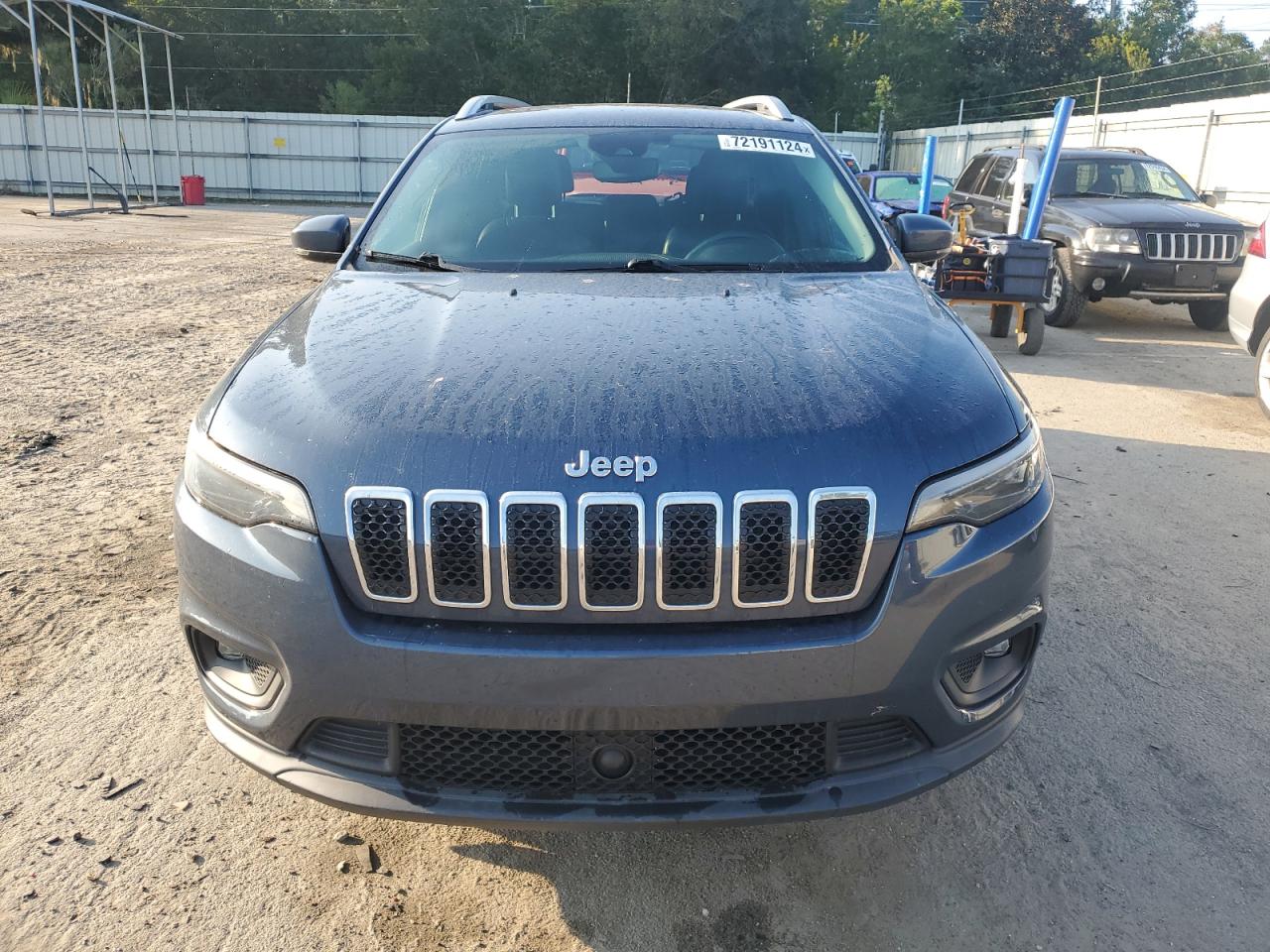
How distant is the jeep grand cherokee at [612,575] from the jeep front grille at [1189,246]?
792 cm

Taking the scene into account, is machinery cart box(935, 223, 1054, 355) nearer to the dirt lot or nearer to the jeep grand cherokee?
the dirt lot

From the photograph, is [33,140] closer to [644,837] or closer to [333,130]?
[333,130]

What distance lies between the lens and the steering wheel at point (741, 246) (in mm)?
3207

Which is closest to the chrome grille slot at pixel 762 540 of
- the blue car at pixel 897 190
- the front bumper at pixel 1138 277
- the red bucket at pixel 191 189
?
the front bumper at pixel 1138 277

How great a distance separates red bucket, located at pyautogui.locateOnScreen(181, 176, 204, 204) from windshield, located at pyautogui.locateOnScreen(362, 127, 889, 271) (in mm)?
30062

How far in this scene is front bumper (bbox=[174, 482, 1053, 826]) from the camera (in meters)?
1.86

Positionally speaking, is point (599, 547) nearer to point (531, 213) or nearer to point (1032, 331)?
point (531, 213)

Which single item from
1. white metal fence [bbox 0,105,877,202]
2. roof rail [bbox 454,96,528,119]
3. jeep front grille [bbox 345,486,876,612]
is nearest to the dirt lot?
jeep front grille [bbox 345,486,876,612]

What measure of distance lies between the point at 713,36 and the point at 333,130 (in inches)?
741

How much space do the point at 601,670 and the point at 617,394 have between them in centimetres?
58

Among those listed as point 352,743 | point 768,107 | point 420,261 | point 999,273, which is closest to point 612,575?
point 352,743

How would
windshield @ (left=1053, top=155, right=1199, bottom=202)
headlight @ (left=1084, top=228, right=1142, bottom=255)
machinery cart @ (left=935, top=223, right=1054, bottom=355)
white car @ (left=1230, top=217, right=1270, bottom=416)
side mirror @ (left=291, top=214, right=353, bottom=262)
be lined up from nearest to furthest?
side mirror @ (left=291, top=214, right=353, bottom=262) → white car @ (left=1230, top=217, right=1270, bottom=416) → machinery cart @ (left=935, top=223, right=1054, bottom=355) → headlight @ (left=1084, top=228, right=1142, bottom=255) → windshield @ (left=1053, top=155, right=1199, bottom=202)

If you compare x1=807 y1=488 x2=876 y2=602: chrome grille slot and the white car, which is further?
the white car

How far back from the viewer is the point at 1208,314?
9977mm
